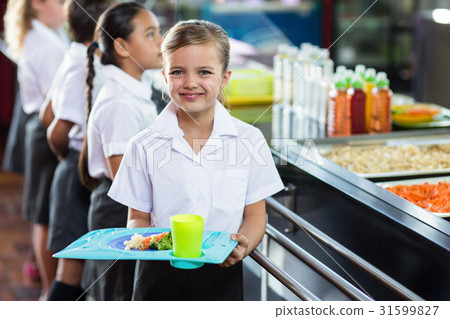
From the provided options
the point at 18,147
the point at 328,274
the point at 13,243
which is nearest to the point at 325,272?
the point at 328,274

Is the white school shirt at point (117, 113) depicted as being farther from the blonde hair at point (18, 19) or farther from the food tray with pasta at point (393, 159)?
the blonde hair at point (18, 19)

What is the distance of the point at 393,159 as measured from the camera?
179cm

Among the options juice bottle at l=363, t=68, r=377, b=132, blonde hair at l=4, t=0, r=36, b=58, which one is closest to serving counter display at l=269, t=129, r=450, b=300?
juice bottle at l=363, t=68, r=377, b=132

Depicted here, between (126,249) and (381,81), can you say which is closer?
(126,249)

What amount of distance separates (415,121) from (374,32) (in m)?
3.23

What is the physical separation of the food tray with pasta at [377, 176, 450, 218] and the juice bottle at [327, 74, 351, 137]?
1.34 ft

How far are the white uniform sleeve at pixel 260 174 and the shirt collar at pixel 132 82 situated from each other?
23cm

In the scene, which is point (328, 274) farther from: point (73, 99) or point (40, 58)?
point (40, 58)

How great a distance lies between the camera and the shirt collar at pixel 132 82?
1.32 m

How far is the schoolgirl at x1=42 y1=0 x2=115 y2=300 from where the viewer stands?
5.75 feet

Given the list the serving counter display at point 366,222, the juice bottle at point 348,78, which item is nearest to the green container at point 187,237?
the serving counter display at point 366,222

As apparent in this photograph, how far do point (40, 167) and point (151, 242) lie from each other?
55.6 inches

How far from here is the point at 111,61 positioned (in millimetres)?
1414

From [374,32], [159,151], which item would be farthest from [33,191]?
[374,32]
